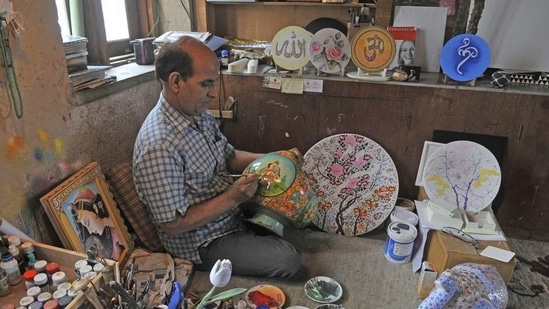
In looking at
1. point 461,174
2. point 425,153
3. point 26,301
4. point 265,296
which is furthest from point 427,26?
point 26,301

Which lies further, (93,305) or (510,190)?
(510,190)

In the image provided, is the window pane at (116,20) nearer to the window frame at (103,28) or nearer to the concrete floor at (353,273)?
the window frame at (103,28)

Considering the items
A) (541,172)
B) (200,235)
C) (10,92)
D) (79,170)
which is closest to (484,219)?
(541,172)

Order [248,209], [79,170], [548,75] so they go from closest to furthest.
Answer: [79,170] → [248,209] → [548,75]

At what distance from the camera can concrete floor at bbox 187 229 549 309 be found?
1.62 metres

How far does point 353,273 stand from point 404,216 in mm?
409

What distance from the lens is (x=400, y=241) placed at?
1769 millimetres

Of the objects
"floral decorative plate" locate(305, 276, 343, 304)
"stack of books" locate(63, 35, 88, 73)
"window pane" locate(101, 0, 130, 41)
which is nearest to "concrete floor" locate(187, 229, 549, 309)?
"floral decorative plate" locate(305, 276, 343, 304)

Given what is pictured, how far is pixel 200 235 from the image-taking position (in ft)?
5.34

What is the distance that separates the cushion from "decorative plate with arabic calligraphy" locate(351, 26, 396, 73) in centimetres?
125

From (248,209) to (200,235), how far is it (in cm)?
26

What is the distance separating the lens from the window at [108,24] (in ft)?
5.85

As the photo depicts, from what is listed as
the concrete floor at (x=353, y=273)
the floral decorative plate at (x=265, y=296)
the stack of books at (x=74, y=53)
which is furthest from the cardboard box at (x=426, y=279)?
the stack of books at (x=74, y=53)

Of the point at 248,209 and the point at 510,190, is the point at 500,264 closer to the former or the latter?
the point at 510,190
